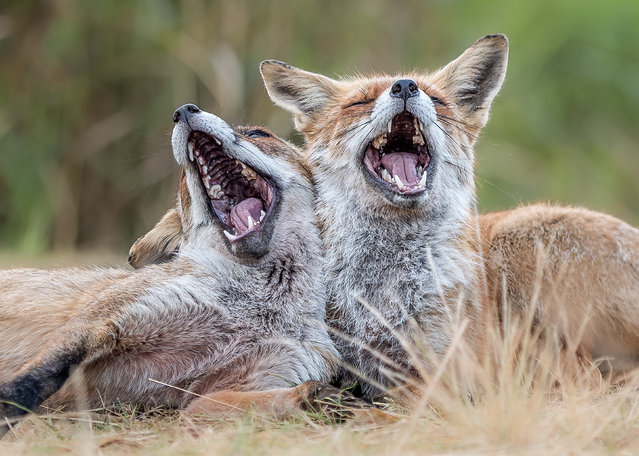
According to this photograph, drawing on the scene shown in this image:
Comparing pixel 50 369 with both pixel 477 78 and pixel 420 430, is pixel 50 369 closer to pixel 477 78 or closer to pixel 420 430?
pixel 420 430

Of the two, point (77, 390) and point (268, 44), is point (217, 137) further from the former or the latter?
point (268, 44)

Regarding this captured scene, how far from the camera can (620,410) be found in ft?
13.4

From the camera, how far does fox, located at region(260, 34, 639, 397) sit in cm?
493

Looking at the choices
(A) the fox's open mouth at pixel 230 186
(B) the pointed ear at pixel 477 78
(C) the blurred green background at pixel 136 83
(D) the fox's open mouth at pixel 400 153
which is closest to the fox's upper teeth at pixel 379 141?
(D) the fox's open mouth at pixel 400 153

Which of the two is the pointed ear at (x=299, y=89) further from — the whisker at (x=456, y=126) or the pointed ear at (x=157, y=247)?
the pointed ear at (x=157, y=247)

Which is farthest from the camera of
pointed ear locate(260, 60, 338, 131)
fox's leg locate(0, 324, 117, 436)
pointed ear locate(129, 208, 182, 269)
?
pointed ear locate(260, 60, 338, 131)

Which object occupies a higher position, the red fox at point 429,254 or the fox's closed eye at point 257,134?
the fox's closed eye at point 257,134

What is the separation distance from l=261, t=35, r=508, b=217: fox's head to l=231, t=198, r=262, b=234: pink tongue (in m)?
0.42

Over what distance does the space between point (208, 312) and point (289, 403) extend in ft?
2.73

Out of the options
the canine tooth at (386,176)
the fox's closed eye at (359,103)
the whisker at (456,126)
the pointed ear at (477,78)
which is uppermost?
the pointed ear at (477,78)

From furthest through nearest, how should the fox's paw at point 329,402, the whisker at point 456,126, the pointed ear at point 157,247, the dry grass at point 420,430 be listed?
1. the pointed ear at point 157,247
2. the whisker at point 456,126
3. the fox's paw at point 329,402
4. the dry grass at point 420,430

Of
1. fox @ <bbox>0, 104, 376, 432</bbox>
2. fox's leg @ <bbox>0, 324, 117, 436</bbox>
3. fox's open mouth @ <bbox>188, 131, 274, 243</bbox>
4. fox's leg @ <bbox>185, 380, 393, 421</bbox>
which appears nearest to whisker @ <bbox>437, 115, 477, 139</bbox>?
fox @ <bbox>0, 104, 376, 432</bbox>

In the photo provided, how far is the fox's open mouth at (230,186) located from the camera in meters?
5.23

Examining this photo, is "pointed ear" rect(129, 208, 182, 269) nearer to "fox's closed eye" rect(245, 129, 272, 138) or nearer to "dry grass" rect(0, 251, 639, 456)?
"fox's closed eye" rect(245, 129, 272, 138)
